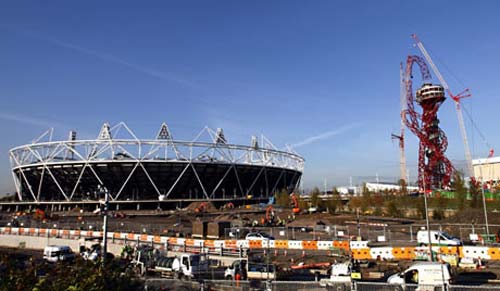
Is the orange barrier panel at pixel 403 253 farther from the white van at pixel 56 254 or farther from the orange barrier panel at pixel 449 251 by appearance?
the white van at pixel 56 254

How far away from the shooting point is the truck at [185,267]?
64.4 feet

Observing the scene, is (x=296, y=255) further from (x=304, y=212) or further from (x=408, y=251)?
(x=304, y=212)

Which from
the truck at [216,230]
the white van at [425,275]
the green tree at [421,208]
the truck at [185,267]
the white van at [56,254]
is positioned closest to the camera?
the white van at [425,275]

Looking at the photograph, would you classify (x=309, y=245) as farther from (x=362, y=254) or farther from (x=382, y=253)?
Answer: (x=382, y=253)

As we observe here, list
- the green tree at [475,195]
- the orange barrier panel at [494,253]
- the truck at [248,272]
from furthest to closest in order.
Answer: the green tree at [475,195] < the orange barrier panel at [494,253] < the truck at [248,272]

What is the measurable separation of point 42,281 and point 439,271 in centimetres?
1467

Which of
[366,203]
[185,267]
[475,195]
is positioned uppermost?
[475,195]

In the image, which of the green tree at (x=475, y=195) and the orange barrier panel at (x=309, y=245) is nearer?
the orange barrier panel at (x=309, y=245)

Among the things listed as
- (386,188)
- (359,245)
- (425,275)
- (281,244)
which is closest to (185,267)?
(281,244)

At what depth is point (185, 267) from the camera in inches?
787

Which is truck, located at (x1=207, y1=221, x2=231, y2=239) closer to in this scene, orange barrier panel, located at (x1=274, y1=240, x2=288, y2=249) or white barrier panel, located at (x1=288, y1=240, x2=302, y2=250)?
orange barrier panel, located at (x1=274, y1=240, x2=288, y2=249)

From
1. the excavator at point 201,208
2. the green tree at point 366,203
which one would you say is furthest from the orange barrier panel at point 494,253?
the excavator at point 201,208

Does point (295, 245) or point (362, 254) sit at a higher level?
point (295, 245)

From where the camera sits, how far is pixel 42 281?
32.4 ft
